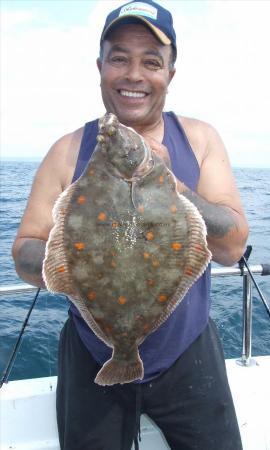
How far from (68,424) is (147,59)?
236cm

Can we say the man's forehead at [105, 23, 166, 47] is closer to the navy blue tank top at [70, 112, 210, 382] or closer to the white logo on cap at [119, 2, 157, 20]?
the white logo on cap at [119, 2, 157, 20]

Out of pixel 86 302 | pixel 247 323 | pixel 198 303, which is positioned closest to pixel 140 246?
pixel 86 302

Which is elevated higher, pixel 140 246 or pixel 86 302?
pixel 140 246

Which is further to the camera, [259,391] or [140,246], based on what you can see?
[259,391]

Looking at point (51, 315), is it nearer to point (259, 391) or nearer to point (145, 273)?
point (259, 391)

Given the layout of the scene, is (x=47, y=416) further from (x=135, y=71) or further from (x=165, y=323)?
(x=135, y=71)

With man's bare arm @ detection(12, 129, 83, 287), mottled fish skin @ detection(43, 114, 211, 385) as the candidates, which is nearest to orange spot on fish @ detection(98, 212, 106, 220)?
mottled fish skin @ detection(43, 114, 211, 385)

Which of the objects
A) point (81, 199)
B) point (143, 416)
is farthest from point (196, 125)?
point (143, 416)

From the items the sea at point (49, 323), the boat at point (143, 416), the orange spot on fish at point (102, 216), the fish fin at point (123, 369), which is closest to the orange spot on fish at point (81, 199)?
the orange spot on fish at point (102, 216)

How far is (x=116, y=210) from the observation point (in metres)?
2.08

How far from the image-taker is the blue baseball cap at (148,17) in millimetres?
2555

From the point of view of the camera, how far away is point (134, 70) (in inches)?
101

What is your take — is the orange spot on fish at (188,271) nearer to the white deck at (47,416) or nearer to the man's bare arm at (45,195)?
the man's bare arm at (45,195)

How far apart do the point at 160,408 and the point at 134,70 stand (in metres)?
2.10
